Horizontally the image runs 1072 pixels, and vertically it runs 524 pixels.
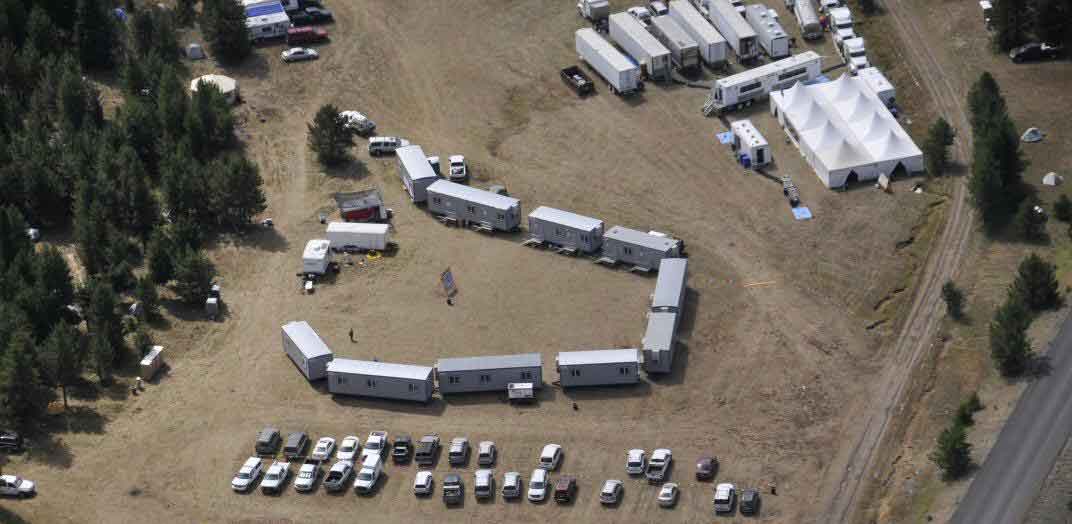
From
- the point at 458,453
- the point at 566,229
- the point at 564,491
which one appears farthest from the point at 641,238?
the point at 564,491

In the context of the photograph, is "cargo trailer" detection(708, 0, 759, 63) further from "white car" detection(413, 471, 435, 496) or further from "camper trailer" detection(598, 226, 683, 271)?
"white car" detection(413, 471, 435, 496)

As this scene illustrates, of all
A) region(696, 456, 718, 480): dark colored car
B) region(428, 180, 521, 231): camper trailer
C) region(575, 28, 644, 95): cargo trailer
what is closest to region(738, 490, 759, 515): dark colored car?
region(696, 456, 718, 480): dark colored car

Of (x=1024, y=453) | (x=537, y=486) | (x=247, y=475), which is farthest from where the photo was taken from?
(x=247, y=475)

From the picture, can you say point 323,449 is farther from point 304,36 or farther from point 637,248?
point 304,36

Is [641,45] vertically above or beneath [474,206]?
above

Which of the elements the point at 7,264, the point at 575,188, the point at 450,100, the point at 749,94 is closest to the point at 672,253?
the point at 575,188

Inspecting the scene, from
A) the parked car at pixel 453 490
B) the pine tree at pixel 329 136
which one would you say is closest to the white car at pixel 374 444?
the parked car at pixel 453 490
